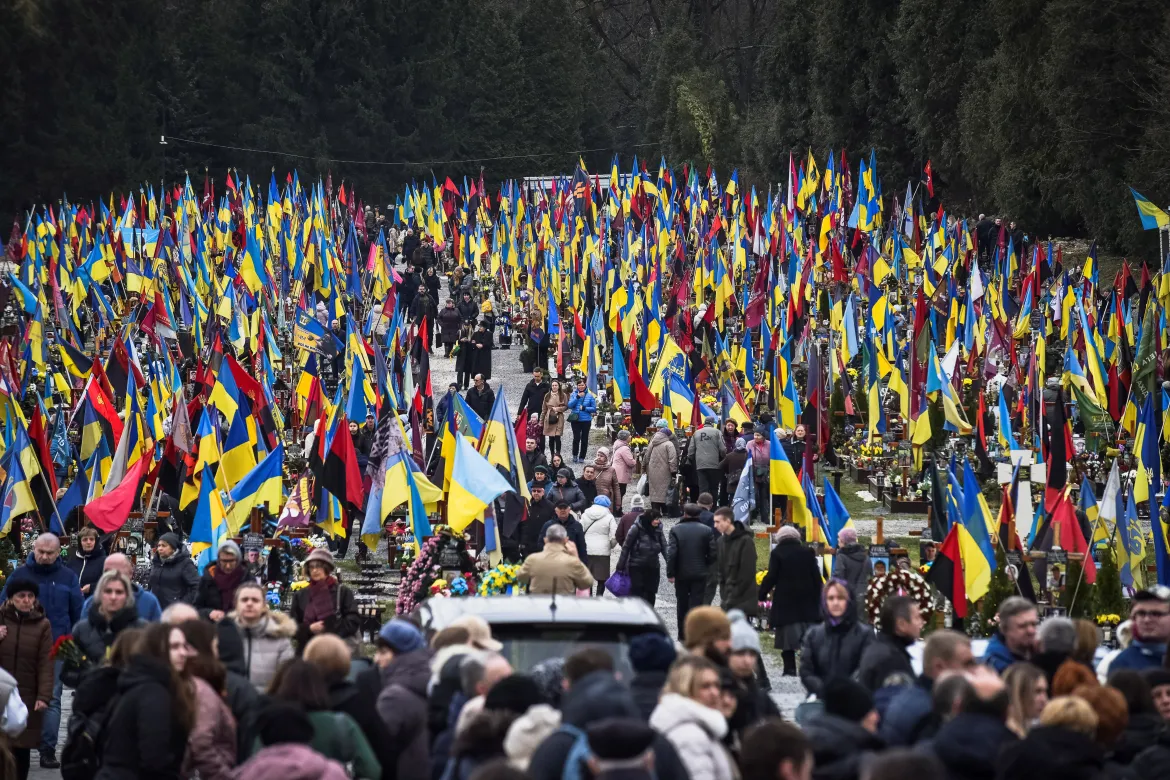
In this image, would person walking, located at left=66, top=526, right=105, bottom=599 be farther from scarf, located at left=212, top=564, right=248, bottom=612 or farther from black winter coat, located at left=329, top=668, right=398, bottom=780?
black winter coat, located at left=329, top=668, right=398, bottom=780

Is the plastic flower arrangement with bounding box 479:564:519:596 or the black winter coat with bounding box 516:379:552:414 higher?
the black winter coat with bounding box 516:379:552:414

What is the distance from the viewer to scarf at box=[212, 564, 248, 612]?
13656mm

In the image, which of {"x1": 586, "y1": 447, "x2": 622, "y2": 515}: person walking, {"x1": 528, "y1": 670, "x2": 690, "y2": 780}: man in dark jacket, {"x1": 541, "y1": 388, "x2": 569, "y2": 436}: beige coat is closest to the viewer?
A: {"x1": 528, "y1": 670, "x2": 690, "y2": 780}: man in dark jacket

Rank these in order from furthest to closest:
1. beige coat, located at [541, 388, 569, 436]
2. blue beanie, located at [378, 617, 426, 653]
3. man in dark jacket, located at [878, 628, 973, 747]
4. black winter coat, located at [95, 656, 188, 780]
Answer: beige coat, located at [541, 388, 569, 436], blue beanie, located at [378, 617, 426, 653], black winter coat, located at [95, 656, 188, 780], man in dark jacket, located at [878, 628, 973, 747]

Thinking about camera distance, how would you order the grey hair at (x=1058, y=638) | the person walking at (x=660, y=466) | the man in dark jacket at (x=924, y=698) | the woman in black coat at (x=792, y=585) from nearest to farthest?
the man in dark jacket at (x=924, y=698), the grey hair at (x=1058, y=638), the woman in black coat at (x=792, y=585), the person walking at (x=660, y=466)

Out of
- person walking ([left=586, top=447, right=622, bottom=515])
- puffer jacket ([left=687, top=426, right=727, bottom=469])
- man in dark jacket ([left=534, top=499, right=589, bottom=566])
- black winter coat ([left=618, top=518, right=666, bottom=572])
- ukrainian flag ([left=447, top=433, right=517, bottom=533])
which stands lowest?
black winter coat ([left=618, top=518, right=666, bottom=572])

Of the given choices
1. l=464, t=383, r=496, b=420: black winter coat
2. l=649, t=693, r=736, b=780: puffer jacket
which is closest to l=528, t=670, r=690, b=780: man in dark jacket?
l=649, t=693, r=736, b=780: puffer jacket

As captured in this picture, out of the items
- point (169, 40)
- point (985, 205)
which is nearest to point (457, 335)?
point (985, 205)

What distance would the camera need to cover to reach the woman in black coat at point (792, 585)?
49.4 feet

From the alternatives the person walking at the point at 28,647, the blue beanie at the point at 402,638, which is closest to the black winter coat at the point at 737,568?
the person walking at the point at 28,647

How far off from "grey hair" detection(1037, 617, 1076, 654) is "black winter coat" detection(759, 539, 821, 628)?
5.44 meters

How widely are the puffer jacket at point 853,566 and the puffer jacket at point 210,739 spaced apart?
6.85 metres

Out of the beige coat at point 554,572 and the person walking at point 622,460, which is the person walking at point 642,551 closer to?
the beige coat at point 554,572

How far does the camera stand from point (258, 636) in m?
10.4
